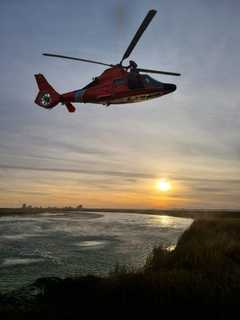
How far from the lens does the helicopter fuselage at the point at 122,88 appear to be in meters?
17.1

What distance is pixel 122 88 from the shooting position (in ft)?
56.1

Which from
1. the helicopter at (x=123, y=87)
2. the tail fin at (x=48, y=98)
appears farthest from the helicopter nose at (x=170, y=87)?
the tail fin at (x=48, y=98)

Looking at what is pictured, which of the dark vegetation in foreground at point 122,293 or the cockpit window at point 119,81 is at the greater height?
the cockpit window at point 119,81

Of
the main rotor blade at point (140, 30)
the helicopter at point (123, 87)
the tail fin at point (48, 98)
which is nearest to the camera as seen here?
the main rotor blade at point (140, 30)

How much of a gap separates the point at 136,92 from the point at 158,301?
10.1m

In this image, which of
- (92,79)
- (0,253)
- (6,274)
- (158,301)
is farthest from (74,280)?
(0,253)

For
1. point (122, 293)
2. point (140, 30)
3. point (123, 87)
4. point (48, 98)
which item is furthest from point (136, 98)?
point (122, 293)

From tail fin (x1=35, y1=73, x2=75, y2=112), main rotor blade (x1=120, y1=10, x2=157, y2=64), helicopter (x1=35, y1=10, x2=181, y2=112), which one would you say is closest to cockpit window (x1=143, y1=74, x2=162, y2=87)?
helicopter (x1=35, y1=10, x2=181, y2=112)

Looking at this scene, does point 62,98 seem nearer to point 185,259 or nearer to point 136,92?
point 136,92

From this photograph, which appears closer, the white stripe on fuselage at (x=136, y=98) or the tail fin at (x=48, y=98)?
the white stripe on fuselage at (x=136, y=98)

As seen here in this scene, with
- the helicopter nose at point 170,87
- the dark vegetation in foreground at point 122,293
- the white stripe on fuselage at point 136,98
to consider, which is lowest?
the dark vegetation in foreground at point 122,293

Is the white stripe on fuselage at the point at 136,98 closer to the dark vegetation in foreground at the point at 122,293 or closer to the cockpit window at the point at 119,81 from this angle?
the cockpit window at the point at 119,81

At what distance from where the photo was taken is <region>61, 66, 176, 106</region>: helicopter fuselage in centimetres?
1708

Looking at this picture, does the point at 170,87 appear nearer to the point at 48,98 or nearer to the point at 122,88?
the point at 122,88
